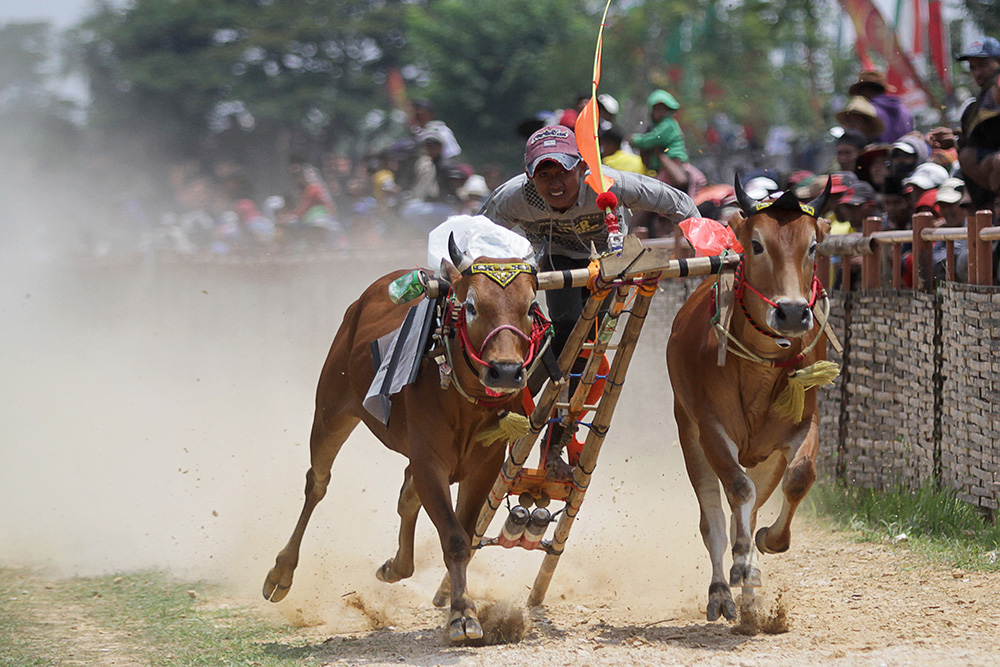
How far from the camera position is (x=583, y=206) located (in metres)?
6.59

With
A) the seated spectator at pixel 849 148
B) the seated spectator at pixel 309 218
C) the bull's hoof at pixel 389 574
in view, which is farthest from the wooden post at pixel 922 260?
the seated spectator at pixel 309 218

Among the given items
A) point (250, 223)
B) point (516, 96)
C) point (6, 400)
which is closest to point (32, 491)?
point (6, 400)

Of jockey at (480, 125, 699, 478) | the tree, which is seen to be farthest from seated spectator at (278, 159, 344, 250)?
the tree

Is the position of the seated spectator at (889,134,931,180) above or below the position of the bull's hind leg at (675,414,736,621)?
above

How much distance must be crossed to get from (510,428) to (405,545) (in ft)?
4.23

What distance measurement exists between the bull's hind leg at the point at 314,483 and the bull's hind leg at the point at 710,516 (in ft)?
6.47

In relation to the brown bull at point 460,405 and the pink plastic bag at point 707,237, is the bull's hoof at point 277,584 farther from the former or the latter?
the pink plastic bag at point 707,237

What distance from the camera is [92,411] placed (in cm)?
1392

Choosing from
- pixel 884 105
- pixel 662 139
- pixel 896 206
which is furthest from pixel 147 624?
pixel 884 105

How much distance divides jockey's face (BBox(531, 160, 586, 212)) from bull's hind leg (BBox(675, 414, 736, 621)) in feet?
4.25

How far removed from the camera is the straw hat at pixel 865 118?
1055 centimetres

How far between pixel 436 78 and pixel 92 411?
26093 mm

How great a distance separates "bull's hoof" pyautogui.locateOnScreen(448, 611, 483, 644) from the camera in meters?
5.58

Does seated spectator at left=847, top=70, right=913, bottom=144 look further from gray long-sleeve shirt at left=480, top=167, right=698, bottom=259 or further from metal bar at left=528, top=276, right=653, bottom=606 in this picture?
metal bar at left=528, top=276, right=653, bottom=606
